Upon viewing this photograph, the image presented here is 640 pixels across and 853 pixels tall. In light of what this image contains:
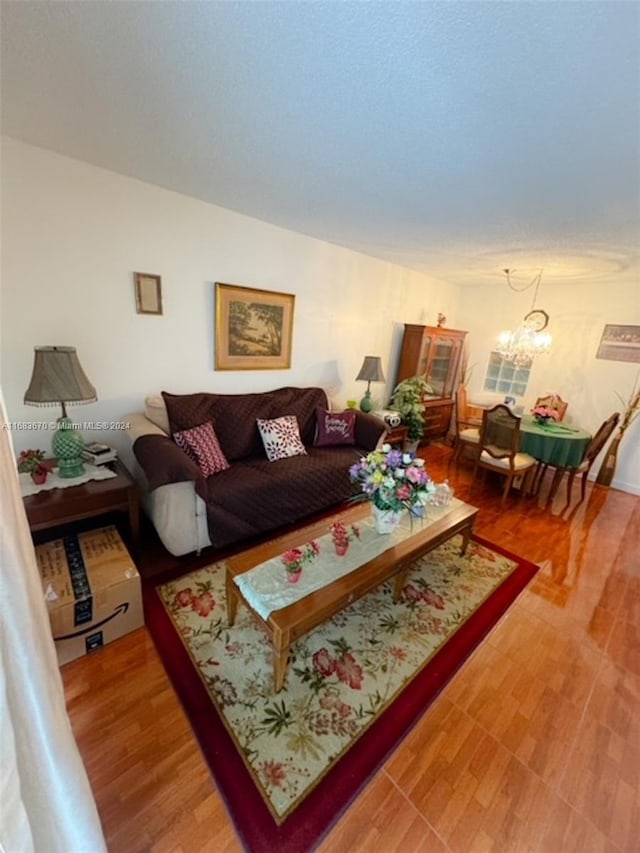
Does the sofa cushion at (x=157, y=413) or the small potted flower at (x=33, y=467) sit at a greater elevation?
the sofa cushion at (x=157, y=413)

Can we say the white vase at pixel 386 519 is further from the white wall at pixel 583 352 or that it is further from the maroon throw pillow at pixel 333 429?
the white wall at pixel 583 352

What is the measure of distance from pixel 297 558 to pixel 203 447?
119 centimetres

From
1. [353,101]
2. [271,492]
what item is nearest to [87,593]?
[271,492]

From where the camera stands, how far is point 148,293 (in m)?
2.40

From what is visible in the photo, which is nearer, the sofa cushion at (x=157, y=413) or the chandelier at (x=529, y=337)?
the sofa cushion at (x=157, y=413)

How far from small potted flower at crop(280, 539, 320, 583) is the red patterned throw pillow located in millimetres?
998

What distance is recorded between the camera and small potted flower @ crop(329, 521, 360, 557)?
1.70 meters

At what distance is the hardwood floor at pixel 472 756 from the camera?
1086mm

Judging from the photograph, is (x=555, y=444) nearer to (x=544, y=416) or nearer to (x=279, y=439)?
(x=544, y=416)

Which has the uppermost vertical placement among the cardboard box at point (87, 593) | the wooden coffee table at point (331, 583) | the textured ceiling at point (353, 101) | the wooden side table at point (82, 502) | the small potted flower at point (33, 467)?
the textured ceiling at point (353, 101)

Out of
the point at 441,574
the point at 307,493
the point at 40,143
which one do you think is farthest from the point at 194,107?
the point at 441,574

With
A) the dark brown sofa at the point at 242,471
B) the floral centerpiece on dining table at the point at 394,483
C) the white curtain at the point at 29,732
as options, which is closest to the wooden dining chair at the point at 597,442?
the dark brown sofa at the point at 242,471

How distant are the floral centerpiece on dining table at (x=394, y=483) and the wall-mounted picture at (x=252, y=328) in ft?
5.62

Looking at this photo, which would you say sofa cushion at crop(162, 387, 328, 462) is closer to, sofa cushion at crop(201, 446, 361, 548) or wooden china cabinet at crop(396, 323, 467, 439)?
sofa cushion at crop(201, 446, 361, 548)
